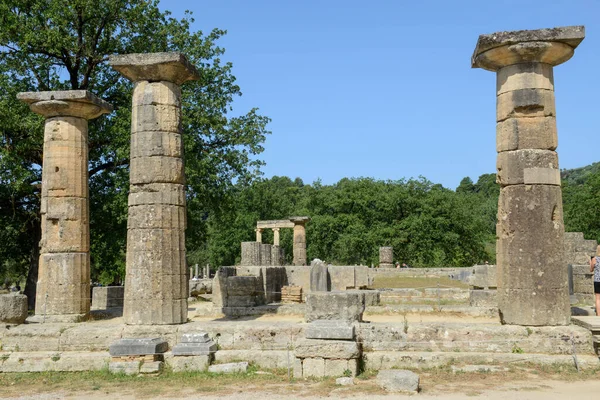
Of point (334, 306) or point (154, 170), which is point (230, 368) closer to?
point (334, 306)

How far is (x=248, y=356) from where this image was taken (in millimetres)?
9039

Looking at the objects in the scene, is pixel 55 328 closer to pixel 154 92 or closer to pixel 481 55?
pixel 154 92

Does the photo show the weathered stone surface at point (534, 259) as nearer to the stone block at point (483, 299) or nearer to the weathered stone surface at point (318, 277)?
the stone block at point (483, 299)

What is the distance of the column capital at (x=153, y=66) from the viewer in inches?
412

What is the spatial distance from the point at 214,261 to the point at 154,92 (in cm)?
4088

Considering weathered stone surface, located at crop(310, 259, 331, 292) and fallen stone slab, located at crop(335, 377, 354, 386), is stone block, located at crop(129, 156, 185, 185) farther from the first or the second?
weathered stone surface, located at crop(310, 259, 331, 292)

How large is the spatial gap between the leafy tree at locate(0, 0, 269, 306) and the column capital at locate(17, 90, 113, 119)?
4308mm

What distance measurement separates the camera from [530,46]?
9.18 meters

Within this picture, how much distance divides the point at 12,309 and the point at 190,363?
5.03 m

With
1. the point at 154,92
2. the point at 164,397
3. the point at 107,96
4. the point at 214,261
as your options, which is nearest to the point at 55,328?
the point at 164,397

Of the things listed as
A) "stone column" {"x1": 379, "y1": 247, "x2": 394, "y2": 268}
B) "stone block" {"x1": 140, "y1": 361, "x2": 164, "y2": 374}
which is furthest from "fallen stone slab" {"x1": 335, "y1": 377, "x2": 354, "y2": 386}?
"stone column" {"x1": 379, "y1": 247, "x2": 394, "y2": 268}

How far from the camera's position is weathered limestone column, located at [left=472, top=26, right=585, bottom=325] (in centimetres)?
909

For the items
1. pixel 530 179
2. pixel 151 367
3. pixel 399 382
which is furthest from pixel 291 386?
pixel 530 179

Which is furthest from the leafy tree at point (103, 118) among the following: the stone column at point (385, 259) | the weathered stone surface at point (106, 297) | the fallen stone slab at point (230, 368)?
the stone column at point (385, 259)
